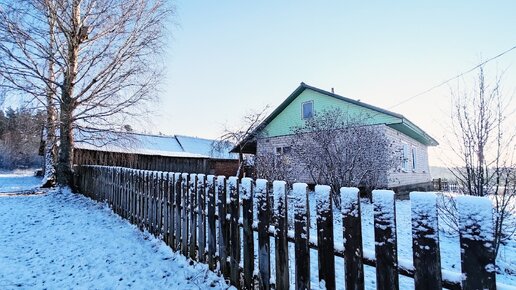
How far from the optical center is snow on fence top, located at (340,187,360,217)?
213 cm

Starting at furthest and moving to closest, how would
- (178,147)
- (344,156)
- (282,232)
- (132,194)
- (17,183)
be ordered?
(178,147), (17,183), (344,156), (132,194), (282,232)

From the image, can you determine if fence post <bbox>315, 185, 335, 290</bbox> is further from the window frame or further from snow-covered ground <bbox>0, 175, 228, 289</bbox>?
the window frame

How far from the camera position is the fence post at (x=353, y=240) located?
2102 millimetres

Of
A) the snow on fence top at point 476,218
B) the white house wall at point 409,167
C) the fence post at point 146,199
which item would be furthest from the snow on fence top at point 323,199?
the white house wall at point 409,167

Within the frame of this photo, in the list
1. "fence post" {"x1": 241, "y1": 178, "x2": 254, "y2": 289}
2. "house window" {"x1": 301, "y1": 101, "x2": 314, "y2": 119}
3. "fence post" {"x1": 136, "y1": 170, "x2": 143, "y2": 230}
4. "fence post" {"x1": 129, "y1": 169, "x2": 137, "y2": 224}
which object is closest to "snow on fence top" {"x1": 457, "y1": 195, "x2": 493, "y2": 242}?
"fence post" {"x1": 241, "y1": 178, "x2": 254, "y2": 289}

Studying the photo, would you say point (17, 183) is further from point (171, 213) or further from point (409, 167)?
point (409, 167)

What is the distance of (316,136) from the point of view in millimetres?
11336

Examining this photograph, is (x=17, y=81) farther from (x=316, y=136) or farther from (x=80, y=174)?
(x=316, y=136)

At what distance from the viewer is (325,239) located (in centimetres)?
237

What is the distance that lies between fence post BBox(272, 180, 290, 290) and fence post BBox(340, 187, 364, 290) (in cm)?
74

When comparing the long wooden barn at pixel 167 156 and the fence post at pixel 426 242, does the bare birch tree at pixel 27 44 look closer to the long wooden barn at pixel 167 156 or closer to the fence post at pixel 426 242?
the long wooden barn at pixel 167 156

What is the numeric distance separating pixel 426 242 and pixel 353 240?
Answer: 1.69 ft

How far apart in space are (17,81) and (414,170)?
73.6 feet

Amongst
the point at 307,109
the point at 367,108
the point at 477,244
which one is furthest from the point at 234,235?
the point at 307,109
